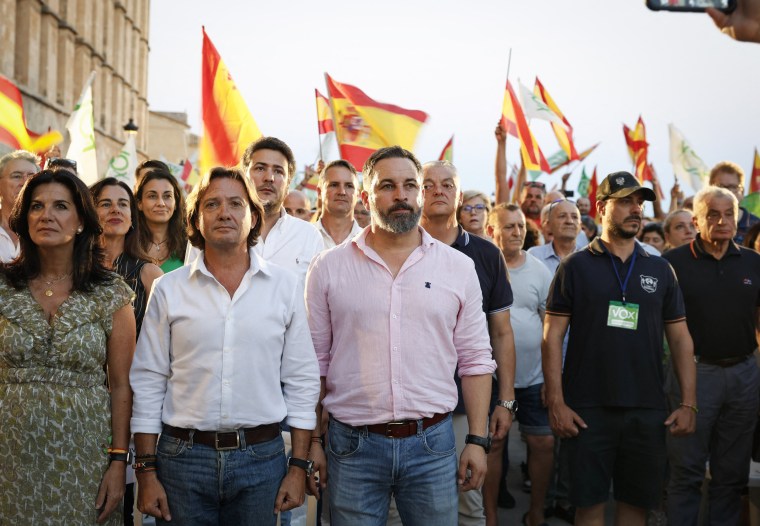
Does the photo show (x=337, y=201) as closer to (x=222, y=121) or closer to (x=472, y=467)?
(x=222, y=121)

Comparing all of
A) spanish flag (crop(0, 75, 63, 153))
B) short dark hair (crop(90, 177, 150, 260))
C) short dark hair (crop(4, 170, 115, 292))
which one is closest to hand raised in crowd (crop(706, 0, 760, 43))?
short dark hair (crop(4, 170, 115, 292))

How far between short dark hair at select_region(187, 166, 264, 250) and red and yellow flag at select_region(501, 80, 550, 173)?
7671 millimetres

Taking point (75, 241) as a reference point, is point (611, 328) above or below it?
below

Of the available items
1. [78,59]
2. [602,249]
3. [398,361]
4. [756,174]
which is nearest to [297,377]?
[398,361]

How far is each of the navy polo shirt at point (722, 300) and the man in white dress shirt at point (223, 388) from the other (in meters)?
3.20

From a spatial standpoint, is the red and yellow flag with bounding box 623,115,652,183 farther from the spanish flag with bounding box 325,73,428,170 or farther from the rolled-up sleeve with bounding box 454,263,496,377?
the rolled-up sleeve with bounding box 454,263,496,377

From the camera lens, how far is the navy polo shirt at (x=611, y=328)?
4.60m

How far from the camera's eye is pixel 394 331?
3432mm

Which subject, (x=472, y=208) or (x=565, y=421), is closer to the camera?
(x=565, y=421)

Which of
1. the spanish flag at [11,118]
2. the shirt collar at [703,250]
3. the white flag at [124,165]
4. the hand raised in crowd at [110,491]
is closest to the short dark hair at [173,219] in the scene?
the hand raised in crowd at [110,491]

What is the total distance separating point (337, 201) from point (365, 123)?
8.11ft

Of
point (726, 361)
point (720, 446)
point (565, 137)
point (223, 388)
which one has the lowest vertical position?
point (720, 446)

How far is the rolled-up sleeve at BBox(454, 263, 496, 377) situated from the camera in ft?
11.8

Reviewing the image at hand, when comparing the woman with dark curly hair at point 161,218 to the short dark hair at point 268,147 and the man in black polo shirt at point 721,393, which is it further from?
the man in black polo shirt at point 721,393
